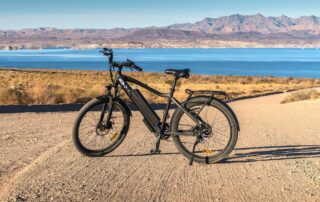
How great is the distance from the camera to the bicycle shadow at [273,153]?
7.15m

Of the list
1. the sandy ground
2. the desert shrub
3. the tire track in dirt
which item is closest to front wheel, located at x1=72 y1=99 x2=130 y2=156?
the sandy ground

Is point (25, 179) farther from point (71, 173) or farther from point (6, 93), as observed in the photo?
point (6, 93)

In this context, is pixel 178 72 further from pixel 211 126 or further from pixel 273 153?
pixel 273 153

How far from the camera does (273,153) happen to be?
7.68m

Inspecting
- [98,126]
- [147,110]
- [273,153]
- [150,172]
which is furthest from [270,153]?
[98,126]

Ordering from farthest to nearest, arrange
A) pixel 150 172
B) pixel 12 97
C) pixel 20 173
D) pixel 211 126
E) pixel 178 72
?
pixel 12 97, pixel 211 126, pixel 178 72, pixel 150 172, pixel 20 173

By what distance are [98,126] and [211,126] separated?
1554mm

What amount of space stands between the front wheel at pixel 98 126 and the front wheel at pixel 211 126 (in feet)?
2.74

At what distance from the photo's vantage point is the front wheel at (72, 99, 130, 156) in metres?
6.80

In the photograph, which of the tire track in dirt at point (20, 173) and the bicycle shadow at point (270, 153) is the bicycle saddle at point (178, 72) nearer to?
the bicycle shadow at point (270, 153)

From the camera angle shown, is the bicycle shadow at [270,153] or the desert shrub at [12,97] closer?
the bicycle shadow at [270,153]

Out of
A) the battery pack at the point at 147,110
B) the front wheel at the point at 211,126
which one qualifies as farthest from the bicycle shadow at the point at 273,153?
the battery pack at the point at 147,110

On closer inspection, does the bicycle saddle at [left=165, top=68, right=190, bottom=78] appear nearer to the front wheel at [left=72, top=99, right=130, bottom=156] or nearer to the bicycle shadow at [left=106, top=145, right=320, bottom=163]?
Answer: the front wheel at [left=72, top=99, right=130, bottom=156]

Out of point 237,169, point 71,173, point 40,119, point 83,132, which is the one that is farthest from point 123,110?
point 40,119
